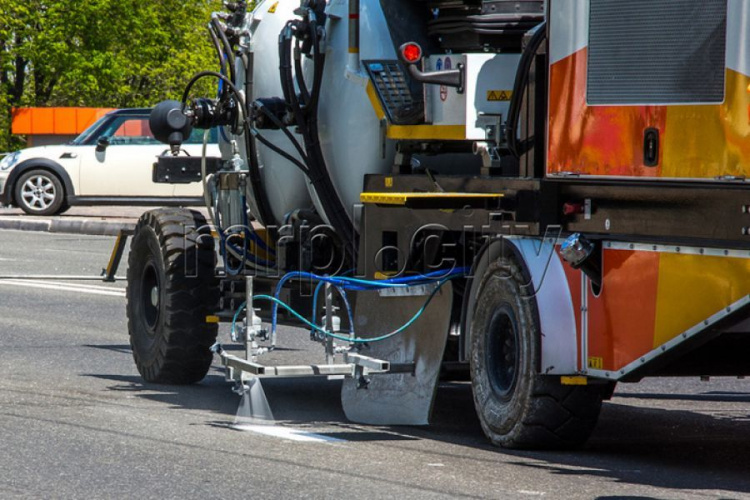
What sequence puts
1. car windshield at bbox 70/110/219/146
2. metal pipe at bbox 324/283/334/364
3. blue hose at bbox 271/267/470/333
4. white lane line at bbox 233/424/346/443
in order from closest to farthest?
white lane line at bbox 233/424/346/443
blue hose at bbox 271/267/470/333
metal pipe at bbox 324/283/334/364
car windshield at bbox 70/110/219/146

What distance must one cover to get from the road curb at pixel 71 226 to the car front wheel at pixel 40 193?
0.85 m

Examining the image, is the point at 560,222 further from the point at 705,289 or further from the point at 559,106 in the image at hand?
the point at 705,289

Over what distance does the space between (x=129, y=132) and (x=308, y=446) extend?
19372 millimetres

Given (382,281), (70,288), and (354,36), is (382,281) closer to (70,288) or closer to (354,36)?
(354,36)

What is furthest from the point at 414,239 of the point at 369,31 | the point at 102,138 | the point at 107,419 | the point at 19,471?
the point at 102,138

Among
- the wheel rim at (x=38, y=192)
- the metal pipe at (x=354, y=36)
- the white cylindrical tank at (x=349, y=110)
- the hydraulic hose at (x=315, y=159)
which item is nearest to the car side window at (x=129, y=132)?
the wheel rim at (x=38, y=192)

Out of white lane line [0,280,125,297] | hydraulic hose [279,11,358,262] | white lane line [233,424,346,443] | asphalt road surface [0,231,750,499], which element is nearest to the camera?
asphalt road surface [0,231,750,499]

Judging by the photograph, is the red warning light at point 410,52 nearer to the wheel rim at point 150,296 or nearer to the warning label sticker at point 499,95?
the warning label sticker at point 499,95

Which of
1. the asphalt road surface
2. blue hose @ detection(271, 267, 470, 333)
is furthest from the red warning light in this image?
the asphalt road surface

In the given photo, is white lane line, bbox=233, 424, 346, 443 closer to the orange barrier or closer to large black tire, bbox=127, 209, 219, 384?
large black tire, bbox=127, 209, 219, 384

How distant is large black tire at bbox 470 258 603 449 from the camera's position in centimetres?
724

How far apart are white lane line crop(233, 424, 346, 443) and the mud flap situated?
45 centimetres

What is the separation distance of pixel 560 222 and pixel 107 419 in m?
2.71

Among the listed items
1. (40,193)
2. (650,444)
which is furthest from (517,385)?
(40,193)
